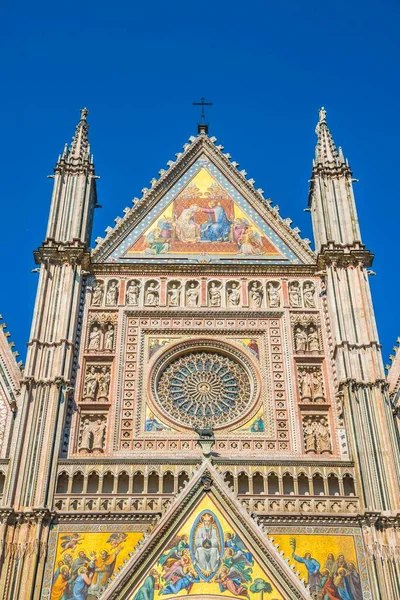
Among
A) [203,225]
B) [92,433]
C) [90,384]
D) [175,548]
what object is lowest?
[175,548]

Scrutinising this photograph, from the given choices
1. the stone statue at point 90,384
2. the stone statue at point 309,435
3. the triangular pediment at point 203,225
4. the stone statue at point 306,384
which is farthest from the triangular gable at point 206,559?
the triangular pediment at point 203,225

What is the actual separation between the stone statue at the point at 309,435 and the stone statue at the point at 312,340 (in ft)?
6.47

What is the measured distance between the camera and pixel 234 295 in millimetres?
20000

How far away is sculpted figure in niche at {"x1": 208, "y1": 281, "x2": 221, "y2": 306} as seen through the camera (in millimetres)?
19828

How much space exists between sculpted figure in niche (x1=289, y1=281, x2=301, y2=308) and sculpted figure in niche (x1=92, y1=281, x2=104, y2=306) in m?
4.71

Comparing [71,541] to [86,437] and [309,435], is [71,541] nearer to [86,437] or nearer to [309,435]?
[86,437]

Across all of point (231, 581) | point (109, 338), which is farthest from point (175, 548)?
point (109, 338)

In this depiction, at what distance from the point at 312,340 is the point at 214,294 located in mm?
2708

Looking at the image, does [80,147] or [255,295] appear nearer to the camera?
[255,295]

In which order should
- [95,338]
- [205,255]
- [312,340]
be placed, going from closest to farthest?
[95,338], [312,340], [205,255]

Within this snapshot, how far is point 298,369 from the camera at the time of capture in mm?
18625

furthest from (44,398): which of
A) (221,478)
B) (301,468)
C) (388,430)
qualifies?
(388,430)

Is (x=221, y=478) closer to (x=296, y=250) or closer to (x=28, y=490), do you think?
(x=28, y=490)

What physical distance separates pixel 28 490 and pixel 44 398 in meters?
2.17
